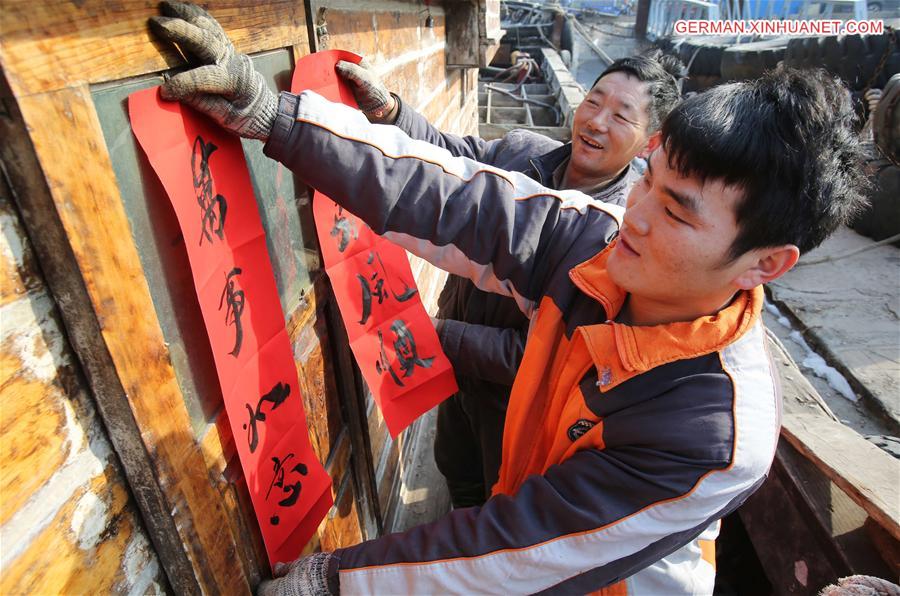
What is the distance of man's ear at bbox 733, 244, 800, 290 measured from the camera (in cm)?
110

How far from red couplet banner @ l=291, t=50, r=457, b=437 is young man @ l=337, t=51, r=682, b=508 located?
0.16 meters

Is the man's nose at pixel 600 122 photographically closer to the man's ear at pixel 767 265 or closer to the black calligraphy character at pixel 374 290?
the black calligraphy character at pixel 374 290

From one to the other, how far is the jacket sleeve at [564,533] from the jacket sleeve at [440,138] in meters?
1.15

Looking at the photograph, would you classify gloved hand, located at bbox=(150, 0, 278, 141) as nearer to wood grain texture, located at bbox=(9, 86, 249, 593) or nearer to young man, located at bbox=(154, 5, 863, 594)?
young man, located at bbox=(154, 5, 863, 594)

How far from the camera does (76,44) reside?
2.11 ft


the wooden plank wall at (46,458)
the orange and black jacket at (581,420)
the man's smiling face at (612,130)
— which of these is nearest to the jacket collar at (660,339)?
the orange and black jacket at (581,420)

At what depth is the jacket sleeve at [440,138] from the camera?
1.73m

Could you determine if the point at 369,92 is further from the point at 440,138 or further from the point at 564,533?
the point at 564,533

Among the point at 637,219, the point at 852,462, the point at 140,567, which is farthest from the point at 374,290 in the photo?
the point at 852,462

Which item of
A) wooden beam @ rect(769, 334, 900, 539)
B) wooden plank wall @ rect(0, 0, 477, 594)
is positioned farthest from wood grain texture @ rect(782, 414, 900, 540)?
wooden plank wall @ rect(0, 0, 477, 594)

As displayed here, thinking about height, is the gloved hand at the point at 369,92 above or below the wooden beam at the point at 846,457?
above

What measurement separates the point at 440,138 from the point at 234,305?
4.08ft

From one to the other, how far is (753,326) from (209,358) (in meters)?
1.15

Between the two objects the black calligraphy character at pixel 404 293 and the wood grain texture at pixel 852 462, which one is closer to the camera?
the black calligraphy character at pixel 404 293
